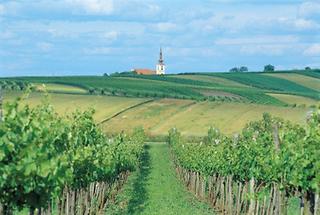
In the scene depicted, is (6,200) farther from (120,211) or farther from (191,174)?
(191,174)

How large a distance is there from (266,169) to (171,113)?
7376 cm

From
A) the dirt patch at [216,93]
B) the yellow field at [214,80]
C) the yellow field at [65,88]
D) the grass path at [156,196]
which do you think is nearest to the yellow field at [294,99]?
the dirt patch at [216,93]

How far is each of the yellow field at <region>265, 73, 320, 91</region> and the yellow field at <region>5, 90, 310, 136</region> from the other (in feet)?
128

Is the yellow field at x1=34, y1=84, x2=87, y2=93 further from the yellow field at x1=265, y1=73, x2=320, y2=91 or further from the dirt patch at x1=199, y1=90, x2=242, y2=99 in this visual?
the yellow field at x1=265, y1=73, x2=320, y2=91

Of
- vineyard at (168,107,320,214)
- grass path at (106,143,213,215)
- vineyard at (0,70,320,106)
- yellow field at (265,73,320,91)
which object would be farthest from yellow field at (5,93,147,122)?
vineyard at (168,107,320,214)

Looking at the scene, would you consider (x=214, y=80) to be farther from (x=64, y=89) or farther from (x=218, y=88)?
(x=64, y=89)

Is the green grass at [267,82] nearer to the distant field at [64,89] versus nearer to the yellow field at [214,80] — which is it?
the yellow field at [214,80]

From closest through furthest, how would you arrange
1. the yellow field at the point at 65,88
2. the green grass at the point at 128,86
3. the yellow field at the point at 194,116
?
the yellow field at the point at 194,116
the yellow field at the point at 65,88
the green grass at the point at 128,86

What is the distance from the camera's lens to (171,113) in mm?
91875

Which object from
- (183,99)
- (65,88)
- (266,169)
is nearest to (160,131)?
(183,99)

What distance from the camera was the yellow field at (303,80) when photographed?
430 ft

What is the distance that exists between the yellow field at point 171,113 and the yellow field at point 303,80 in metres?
38.9

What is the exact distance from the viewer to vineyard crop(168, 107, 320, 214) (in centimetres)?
1512

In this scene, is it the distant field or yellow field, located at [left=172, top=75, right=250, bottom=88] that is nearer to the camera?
the distant field
